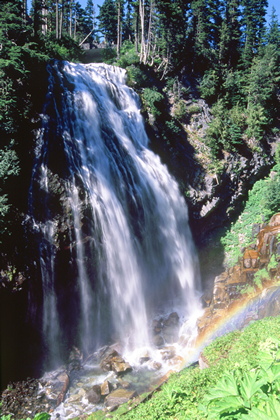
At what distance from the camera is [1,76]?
1159cm

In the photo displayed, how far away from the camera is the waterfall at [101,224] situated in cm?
1190

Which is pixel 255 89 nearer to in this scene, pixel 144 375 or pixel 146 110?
pixel 146 110

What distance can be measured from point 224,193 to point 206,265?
5674mm

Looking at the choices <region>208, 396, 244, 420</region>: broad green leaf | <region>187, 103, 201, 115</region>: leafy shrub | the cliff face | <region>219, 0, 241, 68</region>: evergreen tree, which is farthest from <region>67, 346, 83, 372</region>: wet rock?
<region>219, 0, 241, 68</region>: evergreen tree

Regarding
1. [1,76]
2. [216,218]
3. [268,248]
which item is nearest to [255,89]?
[216,218]

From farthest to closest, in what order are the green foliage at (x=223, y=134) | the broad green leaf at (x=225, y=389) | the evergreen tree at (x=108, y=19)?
1. the evergreen tree at (x=108, y=19)
2. the green foliage at (x=223, y=134)
3. the broad green leaf at (x=225, y=389)

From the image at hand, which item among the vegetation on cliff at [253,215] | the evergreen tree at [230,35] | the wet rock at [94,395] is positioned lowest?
the wet rock at [94,395]

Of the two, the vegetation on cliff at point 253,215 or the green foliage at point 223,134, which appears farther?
the green foliage at point 223,134

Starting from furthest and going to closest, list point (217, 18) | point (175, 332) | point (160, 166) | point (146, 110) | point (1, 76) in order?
1. point (217, 18)
2. point (146, 110)
3. point (160, 166)
4. point (175, 332)
5. point (1, 76)

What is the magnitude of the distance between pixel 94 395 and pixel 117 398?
34.3 inches

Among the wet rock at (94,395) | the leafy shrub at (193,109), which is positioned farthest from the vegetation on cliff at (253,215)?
the wet rock at (94,395)

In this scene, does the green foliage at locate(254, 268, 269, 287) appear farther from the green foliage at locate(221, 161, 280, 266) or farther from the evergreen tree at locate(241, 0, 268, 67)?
the evergreen tree at locate(241, 0, 268, 67)

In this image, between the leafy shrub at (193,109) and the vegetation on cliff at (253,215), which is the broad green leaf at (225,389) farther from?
the leafy shrub at (193,109)

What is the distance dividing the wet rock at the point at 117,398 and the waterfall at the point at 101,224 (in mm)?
2845
